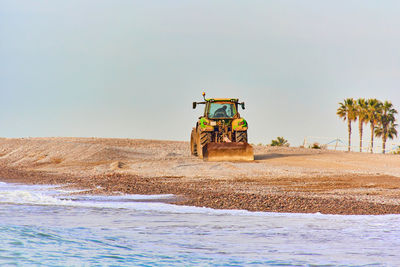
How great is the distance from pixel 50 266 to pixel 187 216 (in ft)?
15.4

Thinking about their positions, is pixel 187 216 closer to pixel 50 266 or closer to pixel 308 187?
pixel 50 266

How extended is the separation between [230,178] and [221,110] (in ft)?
20.0

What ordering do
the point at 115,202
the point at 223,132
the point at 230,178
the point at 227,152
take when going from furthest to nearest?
the point at 223,132
the point at 227,152
the point at 230,178
the point at 115,202

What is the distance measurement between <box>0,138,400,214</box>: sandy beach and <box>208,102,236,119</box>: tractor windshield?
203cm

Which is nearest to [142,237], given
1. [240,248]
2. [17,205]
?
[240,248]

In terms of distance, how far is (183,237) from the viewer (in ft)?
28.1

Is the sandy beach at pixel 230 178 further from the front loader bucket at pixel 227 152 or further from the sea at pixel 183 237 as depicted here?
the sea at pixel 183 237

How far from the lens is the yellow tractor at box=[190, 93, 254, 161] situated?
24234 mm

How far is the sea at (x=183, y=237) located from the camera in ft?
22.8

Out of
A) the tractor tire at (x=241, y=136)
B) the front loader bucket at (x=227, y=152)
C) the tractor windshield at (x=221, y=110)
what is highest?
the tractor windshield at (x=221, y=110)

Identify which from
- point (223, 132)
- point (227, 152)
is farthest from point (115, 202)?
point (223, 132)

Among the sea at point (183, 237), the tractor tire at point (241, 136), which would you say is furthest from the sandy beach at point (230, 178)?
the sea at point (183, 237)

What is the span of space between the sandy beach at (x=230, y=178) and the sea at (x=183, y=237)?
1.35 m

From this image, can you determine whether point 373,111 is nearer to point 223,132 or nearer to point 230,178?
point 223,132
